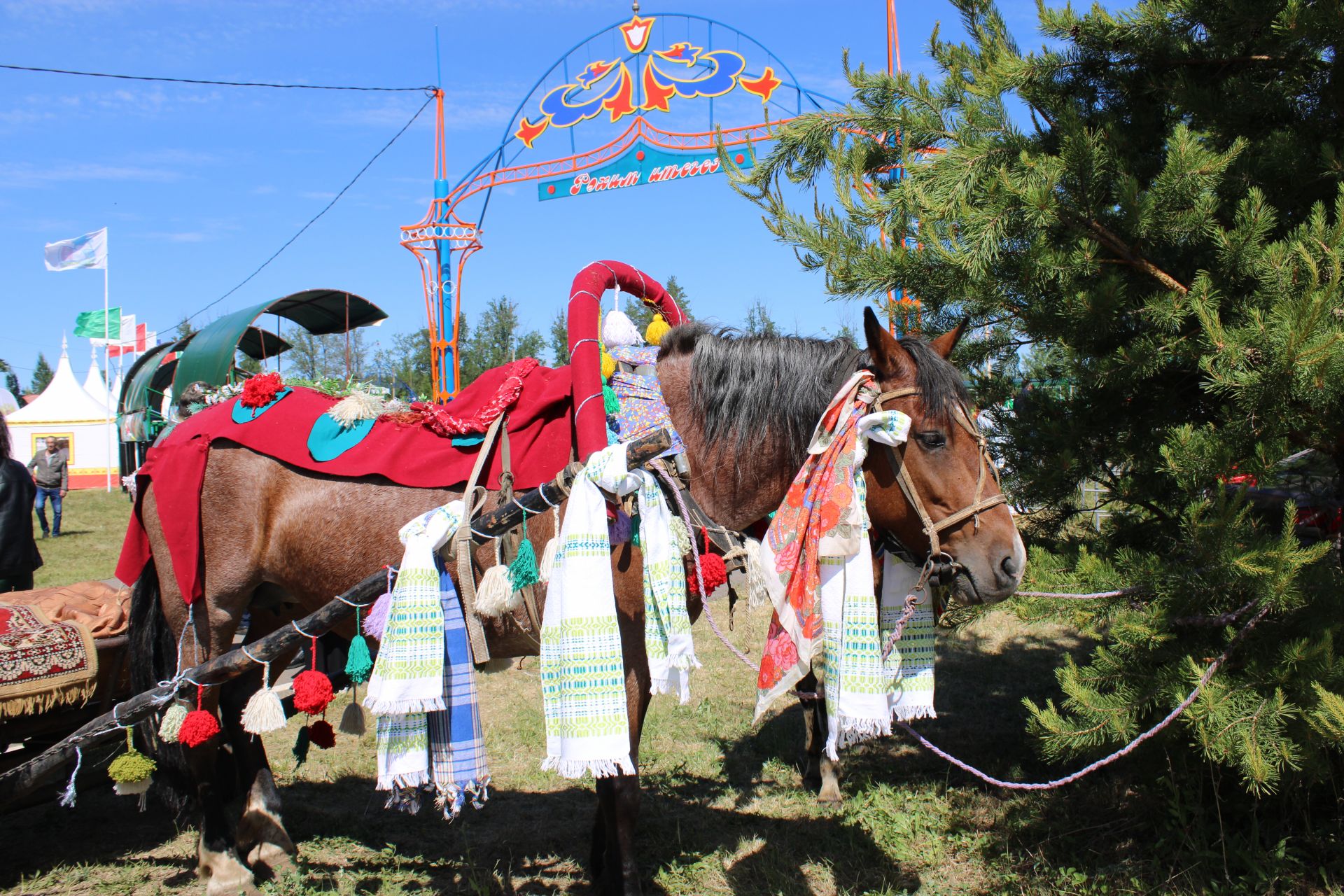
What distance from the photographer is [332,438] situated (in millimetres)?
3244

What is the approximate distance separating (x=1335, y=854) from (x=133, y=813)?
5.29 meters

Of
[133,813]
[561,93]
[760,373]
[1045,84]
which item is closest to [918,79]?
[1045,84]

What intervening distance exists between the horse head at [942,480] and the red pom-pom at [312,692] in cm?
192

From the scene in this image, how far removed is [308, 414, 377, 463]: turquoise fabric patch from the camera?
3.19 meters

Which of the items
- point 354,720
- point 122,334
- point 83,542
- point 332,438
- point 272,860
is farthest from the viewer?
point 122,334

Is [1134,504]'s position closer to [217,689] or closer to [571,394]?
[571,394]

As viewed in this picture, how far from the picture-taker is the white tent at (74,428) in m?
26.1

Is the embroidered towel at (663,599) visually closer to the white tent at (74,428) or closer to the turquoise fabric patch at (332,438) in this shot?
the turquoise fabric patch at (332,438)

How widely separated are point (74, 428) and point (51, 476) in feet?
53.2

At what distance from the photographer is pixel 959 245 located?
8.94 ft

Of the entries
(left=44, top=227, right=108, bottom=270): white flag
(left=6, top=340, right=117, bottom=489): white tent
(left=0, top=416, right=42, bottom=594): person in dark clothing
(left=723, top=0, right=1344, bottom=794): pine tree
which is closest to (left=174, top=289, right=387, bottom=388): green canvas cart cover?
(left=0, top=416, right=42, bottom=594): person in dark clothing

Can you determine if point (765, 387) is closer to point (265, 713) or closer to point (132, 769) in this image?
point (265, 713)

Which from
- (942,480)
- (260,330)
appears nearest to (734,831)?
(942,480)

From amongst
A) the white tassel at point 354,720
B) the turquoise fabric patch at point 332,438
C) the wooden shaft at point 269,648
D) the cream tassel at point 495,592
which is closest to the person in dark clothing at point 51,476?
the wooden shaft at point 269,648
